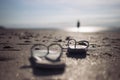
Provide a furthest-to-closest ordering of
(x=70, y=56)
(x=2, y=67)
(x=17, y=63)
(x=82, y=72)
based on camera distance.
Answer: (x=70, y=56)
(x=17, y=63)
(x=2, y=67)
(x=82, y=72)

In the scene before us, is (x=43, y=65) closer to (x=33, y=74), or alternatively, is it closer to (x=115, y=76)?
(x=33, y=74)

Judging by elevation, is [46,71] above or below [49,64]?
below

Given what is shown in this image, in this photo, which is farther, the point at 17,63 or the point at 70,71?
the point at 17,63

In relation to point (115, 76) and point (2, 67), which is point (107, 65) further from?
point (2, 67)

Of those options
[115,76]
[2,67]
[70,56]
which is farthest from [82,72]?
[70,56]

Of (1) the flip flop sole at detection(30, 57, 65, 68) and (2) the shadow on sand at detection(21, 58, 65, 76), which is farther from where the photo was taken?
(1) the flip flop sole at detection(30, 57, 65, 68)

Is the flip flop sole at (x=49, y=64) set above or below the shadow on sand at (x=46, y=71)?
above

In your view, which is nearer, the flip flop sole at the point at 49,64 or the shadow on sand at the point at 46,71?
the shadow on sand at the point at 46,71

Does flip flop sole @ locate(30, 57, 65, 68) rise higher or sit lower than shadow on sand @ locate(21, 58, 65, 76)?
higher

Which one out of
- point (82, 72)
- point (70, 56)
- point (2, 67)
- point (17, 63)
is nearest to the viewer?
point (82, 72)

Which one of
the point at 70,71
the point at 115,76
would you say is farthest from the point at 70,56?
the point at 115,76
